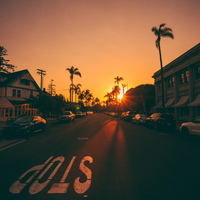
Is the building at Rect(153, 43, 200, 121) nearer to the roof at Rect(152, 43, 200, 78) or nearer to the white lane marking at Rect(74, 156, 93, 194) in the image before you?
the roof at Rect(152, 43, 200, 78)

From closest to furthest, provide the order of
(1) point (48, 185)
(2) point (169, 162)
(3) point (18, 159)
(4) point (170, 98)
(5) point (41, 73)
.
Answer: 1. (1) point (48, 185)
2. (2) point (169, 162)
3. (3) point (18, 159)
4. (4) point (170, 98)
5. (5) point (41, 73)

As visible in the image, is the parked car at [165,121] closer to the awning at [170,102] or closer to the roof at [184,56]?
the roof at [184,56]

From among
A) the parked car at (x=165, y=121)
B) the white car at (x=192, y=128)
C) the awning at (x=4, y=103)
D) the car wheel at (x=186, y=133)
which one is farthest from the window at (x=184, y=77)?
the awning at (x=4, y=103)

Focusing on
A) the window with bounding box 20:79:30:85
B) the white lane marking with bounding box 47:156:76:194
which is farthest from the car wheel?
the window with bounding box 20:79:30:85

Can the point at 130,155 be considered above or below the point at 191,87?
below

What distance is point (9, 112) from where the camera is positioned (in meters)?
28.4

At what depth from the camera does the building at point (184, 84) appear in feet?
80.0

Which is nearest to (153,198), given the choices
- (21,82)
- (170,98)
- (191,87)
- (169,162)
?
(169,162)

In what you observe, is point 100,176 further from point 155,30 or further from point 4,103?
point 4,103

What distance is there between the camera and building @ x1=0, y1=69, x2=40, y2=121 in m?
29.0

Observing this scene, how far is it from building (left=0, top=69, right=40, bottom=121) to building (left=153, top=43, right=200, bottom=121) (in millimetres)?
25494

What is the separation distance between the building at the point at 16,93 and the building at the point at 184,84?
25494 mm

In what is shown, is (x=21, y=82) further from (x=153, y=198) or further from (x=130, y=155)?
(x=153, y=198)

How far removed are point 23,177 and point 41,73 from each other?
1597 inches
